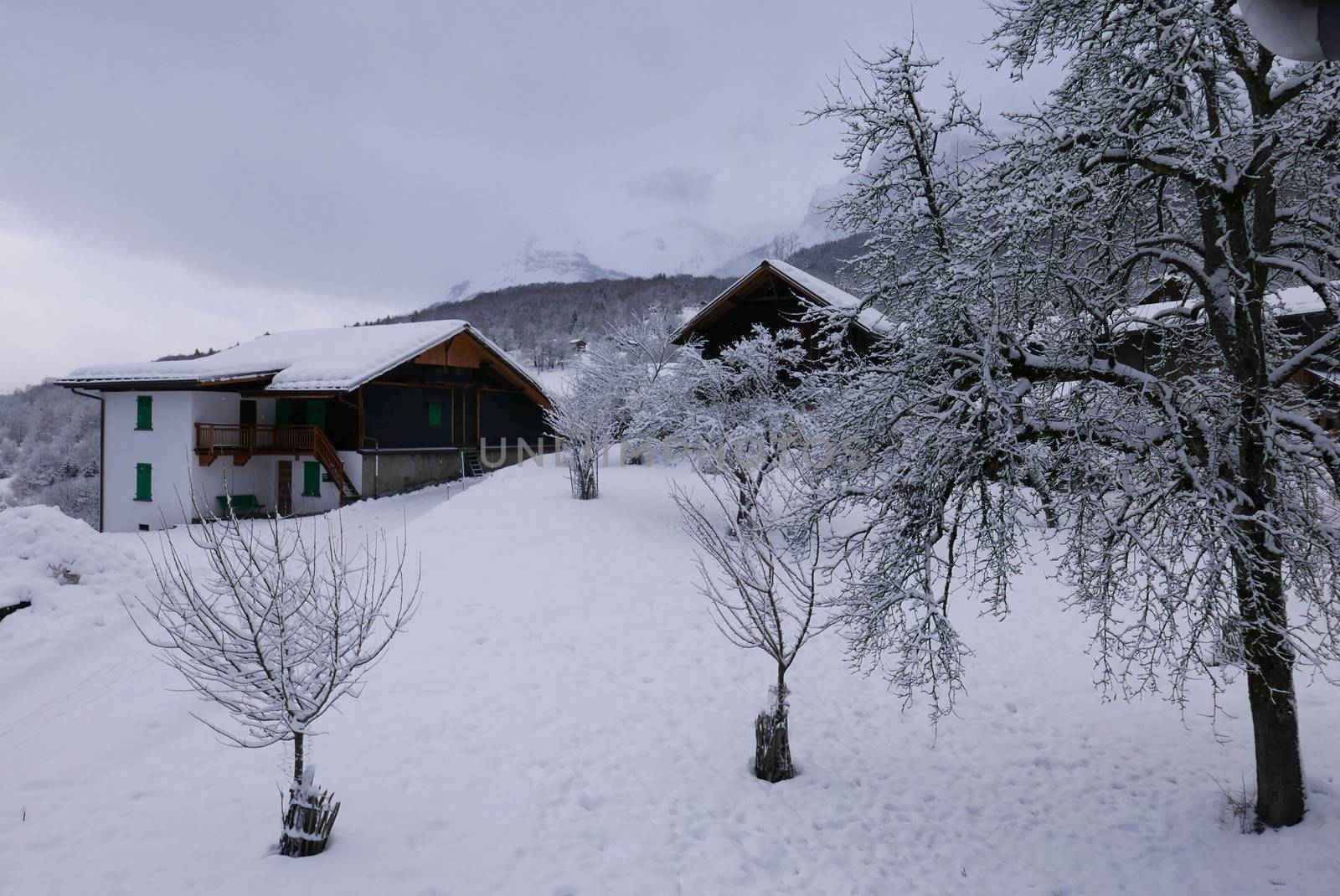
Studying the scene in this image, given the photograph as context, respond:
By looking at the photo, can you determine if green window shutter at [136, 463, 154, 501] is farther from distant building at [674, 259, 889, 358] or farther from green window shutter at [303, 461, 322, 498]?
distant building at [674, 259, 889, 358]

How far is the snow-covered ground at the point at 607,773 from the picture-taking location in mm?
5805

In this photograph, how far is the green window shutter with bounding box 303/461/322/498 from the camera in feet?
80.5

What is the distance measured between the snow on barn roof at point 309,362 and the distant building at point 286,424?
68 mm

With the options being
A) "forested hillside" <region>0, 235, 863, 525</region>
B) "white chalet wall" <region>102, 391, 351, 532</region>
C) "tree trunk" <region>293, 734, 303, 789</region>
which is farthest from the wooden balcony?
"tree trunk" <region>293, 734, 303, 789</region>

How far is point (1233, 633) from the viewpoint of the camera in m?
5.34

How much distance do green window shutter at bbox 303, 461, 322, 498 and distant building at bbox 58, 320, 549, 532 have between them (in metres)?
0.04

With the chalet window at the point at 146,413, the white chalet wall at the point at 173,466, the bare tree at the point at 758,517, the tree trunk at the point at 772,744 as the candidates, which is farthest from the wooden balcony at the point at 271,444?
the tree trunk at the point at 772,744

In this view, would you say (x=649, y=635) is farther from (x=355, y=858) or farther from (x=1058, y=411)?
(x=1058, y=411)

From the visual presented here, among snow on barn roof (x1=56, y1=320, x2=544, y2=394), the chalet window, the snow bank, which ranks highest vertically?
snow on barn roof (x1=56, y1=320, x2=544, y2=394)

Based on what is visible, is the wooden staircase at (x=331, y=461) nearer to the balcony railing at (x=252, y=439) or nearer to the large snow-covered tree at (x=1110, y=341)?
the balcony railing at (x=252, y=439)

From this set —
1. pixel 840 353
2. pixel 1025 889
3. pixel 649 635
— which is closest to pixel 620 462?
pixel 649 635

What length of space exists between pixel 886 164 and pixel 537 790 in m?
7.42

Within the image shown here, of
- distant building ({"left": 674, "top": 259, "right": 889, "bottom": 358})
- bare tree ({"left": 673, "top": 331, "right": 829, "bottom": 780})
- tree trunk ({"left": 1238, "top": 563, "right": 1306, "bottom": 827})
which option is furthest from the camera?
distant building ({"left": 674, "top": 259, "right": 889, "bottom": 358})

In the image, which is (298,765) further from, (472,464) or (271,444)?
(472,464)
